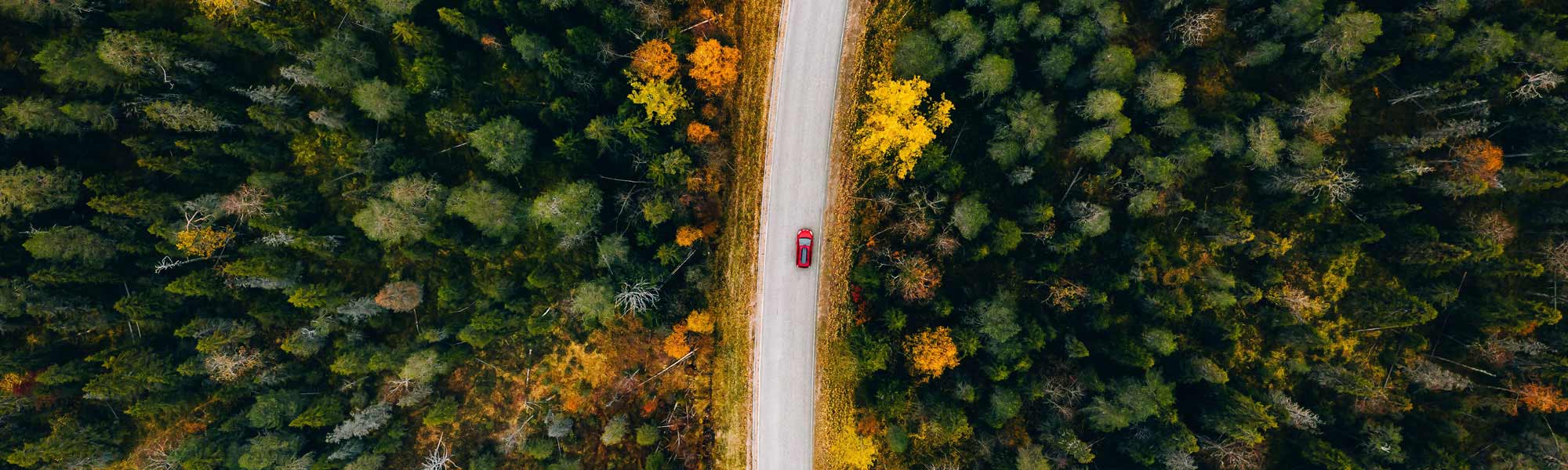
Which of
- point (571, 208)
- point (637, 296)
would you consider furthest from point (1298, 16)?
point (571, 208)

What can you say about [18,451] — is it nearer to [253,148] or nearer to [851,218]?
[253,148]

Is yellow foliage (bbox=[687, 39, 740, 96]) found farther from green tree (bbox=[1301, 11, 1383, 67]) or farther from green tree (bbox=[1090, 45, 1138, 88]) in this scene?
green tree (bbox=[1301, 11, 1383, 67])

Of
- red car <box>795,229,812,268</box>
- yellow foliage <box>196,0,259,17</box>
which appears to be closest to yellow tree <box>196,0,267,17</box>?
yellow foliage <box>196,0,259,17</box>

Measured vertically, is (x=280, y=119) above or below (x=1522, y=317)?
above

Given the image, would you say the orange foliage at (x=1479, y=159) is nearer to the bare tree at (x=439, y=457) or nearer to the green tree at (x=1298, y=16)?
the green tree at (x=1298, y=16)

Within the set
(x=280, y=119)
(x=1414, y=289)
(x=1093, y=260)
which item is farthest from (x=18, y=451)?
(x=1414, y=289)

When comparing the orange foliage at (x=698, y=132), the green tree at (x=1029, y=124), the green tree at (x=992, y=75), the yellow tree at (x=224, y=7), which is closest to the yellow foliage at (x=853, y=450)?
the green tree at (x=1029, y=124)
